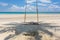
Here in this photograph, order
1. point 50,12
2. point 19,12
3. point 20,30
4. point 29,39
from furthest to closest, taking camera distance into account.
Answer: point 19,12, point 50,12, point 20,30, point 29,39

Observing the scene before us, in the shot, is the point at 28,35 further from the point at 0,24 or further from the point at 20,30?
the point at 0,24

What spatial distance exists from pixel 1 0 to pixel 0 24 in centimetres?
196

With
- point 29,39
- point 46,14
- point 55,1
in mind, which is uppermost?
point 55,1

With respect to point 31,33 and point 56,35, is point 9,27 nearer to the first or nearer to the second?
point 31,33

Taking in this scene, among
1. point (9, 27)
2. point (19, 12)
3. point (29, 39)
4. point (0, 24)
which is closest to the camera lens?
point (29, 39)

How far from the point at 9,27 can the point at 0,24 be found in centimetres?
55

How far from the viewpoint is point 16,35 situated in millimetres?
4473

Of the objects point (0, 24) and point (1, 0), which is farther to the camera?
point (1, 0)

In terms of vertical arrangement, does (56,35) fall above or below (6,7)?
below

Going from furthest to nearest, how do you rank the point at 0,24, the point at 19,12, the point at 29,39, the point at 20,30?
1. the point at 19,12
2. the point at 0,24
3. the point at 20,30
4. the point at 29,39

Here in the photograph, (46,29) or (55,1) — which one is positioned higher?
(55,1)

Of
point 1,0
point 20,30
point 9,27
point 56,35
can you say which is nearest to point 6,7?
point 1,0

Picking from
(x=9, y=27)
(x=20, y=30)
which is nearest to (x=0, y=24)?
(x=9, y=27)

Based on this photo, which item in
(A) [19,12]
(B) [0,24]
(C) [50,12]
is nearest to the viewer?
(B) [0,24]
